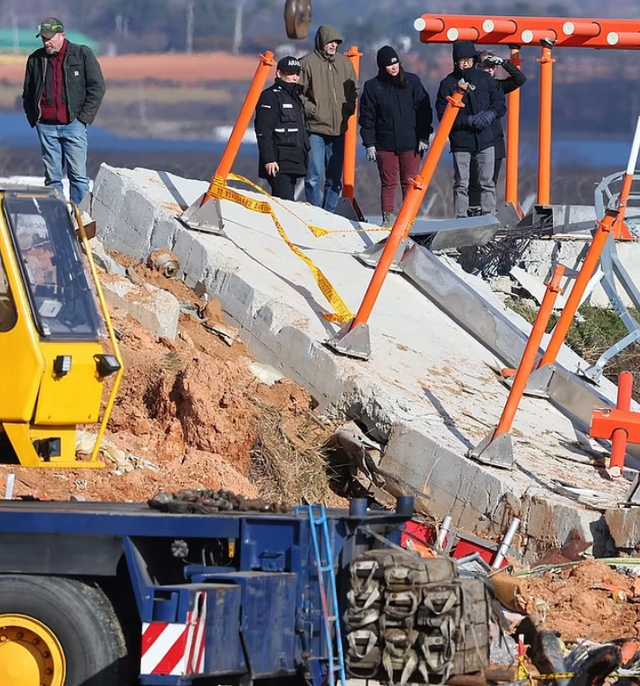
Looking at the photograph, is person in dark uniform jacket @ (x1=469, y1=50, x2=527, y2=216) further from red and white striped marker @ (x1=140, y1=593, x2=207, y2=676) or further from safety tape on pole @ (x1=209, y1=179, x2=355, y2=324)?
red and white striped marker @ (x1=140, y1=593, x2=207, y2=676)

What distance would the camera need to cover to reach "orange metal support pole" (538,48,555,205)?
17.0 metres

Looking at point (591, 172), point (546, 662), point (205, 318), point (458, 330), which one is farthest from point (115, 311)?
point (591, 172)

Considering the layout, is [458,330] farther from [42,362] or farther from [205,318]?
[42,362]

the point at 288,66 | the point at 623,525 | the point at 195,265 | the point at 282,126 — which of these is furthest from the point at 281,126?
the point at 623,525

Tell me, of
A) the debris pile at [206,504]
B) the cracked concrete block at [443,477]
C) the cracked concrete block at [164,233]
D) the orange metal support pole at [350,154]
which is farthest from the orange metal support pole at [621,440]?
the orange metal support pole at [350,154]

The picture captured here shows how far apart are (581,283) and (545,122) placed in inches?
211

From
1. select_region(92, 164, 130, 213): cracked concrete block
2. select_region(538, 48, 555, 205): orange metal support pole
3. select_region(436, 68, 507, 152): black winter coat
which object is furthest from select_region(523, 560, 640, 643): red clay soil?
select_region(538, 48, 555, 205): orange metal support pole

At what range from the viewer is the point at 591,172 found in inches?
1100

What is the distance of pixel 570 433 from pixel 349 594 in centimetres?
522

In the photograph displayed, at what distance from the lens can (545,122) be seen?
1712 centimetres

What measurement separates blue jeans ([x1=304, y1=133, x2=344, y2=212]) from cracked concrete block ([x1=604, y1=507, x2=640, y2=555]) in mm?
6300

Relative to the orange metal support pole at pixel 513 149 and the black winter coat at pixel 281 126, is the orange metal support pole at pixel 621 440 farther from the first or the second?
the orange metal support pole at pixel 513 149

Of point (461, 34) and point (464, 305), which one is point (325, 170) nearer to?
point (461, 34)

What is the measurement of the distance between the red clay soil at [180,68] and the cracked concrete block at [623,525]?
14.8 metres
